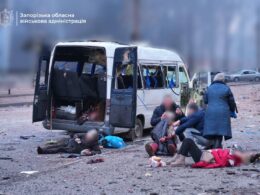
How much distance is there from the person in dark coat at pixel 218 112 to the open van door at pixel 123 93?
1.99m

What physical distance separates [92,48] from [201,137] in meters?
3.26

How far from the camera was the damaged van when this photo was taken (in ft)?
35.4

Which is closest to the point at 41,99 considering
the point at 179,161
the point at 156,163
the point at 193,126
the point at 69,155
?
the point at 69,155

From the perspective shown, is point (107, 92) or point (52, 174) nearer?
point (52, 174)

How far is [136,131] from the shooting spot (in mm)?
12094

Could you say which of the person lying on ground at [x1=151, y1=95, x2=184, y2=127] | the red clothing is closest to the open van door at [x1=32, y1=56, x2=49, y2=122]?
the person lying on ground at [x1=151, y1=95, x2=184, y2=127]

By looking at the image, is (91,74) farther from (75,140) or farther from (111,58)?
(75,140)

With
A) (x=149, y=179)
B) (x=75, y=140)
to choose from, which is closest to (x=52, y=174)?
(x=149, y=179)

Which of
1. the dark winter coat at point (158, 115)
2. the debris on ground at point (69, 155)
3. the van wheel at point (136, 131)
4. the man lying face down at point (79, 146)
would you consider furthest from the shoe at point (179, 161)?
the van wheel at point (136, 131)

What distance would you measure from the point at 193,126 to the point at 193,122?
118mm

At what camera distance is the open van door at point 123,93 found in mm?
10617

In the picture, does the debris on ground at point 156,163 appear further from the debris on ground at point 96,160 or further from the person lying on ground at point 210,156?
the debris on ground at point 96,160

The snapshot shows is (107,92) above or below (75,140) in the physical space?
above

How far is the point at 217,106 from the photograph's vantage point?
891 cm
